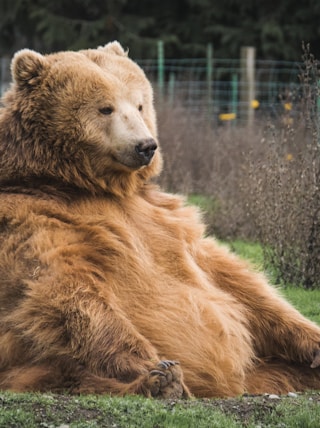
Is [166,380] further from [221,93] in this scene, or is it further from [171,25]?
[171,25]

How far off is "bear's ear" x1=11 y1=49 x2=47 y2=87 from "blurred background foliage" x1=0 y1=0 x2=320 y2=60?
61.4 feet

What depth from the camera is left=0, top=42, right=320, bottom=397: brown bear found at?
5457mm

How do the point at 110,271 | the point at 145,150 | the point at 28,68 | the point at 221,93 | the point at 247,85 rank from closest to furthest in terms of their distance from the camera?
1. the point at 110,271
2. the point at 145,150
3. the point at 28,68
4. the point at 247,85
5. the point at 221,93

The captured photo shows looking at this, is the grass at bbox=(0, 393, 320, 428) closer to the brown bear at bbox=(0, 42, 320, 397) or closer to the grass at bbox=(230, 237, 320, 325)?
the brown bear at bbox=(0, 42, 320, 397)

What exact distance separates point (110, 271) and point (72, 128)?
→ 86cm

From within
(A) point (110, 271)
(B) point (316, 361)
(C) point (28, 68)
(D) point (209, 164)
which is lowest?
(D) point (209, 164)

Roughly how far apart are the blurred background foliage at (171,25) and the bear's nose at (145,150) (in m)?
18.9

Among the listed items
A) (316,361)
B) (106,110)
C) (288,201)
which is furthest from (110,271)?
(288,201)

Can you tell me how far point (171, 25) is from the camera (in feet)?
87.4

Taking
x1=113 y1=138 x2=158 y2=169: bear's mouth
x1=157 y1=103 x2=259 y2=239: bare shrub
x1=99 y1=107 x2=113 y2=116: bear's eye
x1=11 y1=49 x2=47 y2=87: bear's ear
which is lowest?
x1=157 y1=103 x2=259 y2=239: bare shrub

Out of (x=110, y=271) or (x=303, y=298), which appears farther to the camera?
(x=303, y=298)

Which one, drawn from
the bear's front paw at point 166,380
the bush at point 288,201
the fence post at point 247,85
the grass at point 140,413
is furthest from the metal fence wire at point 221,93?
the grass at point 140,413

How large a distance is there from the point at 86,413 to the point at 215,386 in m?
1.16


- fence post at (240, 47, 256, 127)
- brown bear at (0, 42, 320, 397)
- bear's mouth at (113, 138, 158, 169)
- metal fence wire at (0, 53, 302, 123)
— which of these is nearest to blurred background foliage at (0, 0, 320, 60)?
metal fence wire at (0, 53, 302, 123)
